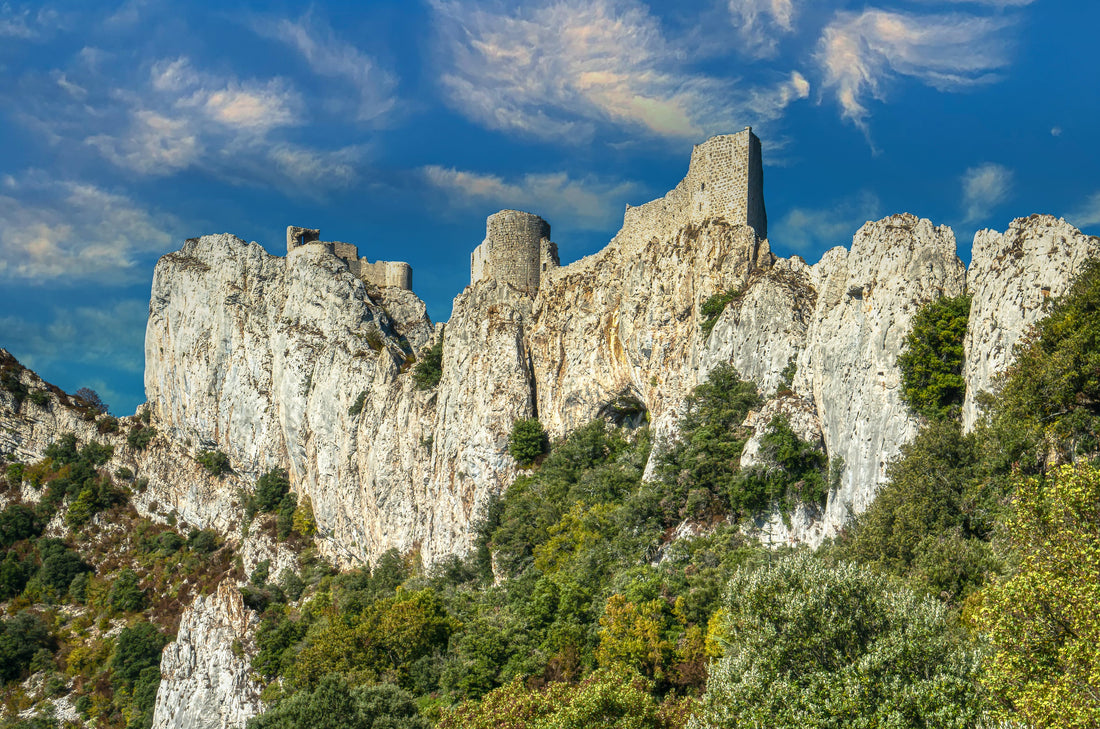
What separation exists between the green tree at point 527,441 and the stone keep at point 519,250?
27.0ft

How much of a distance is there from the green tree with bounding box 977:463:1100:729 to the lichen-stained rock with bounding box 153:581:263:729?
4455cm

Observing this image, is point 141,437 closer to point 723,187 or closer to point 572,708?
point 723,187

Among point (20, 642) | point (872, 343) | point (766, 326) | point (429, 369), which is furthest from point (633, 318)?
point (20, 642)

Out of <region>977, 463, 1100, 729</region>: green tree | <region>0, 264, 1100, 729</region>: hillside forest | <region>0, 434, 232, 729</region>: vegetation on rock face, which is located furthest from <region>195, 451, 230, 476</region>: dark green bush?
<region>977, 463, 1100, 729</region>: green tree

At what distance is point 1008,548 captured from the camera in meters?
21.8

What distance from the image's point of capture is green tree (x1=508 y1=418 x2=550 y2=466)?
5122 centimetres

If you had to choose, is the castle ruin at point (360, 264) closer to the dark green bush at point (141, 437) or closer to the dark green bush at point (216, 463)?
the dark green bush at point (216, 463)

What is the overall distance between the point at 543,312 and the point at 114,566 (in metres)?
47.9

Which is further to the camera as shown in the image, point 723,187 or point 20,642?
point 20,642

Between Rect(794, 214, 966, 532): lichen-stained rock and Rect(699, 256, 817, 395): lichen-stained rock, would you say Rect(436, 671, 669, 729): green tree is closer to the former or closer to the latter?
Rect(794, 214, 966, 532): lichen-stained rock

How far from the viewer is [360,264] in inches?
2906

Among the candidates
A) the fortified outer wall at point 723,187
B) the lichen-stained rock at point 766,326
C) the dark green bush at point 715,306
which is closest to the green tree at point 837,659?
the lichen-stained rock at point 766,326

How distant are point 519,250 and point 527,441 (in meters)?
11.7

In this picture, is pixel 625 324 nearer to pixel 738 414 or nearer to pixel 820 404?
pixel 738 414
